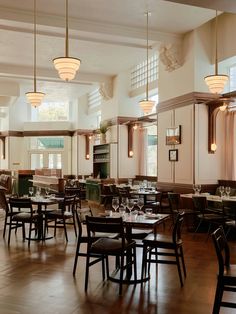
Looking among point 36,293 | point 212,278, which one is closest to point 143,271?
point 212,278

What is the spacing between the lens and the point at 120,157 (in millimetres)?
13211

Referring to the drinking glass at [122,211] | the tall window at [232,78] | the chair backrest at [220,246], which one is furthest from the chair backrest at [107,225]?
the tall window at [232,78]

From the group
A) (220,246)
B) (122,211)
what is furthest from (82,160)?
(220,246)

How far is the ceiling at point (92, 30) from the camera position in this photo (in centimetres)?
771

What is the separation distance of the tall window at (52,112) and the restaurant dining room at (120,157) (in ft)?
0.18

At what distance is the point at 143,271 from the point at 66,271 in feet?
3.46

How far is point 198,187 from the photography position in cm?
810

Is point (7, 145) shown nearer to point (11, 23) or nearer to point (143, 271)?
point (11, 23)

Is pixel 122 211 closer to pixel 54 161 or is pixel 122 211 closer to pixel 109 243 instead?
pixel 109 243

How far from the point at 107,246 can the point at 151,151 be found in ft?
28.6

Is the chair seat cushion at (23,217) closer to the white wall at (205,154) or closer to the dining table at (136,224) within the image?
the dining table at (136,224)

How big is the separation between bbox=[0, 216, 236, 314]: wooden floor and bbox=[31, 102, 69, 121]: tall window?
1379cm

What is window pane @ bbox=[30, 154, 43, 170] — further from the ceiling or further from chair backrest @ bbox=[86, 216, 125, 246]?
chair backrest @ bbox=[86, 216, 125, 246]

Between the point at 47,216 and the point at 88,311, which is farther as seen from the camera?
the point at 47,216
